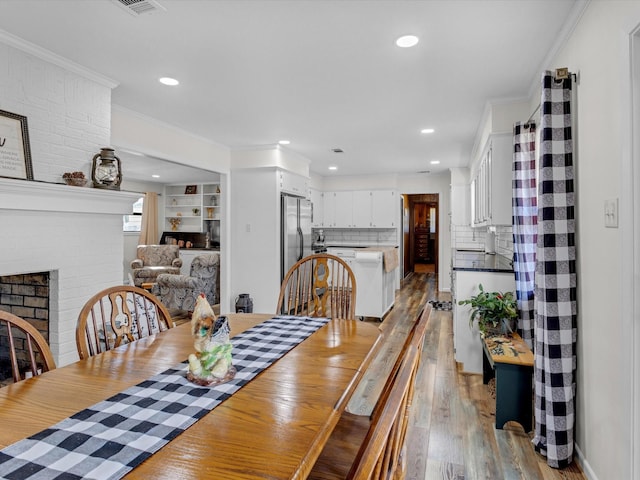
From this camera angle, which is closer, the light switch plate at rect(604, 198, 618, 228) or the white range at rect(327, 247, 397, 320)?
the light switch plate at rect(604, 198, 618, 228)

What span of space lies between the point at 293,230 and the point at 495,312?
341 centimetres

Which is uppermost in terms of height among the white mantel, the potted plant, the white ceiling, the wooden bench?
the white ceiling

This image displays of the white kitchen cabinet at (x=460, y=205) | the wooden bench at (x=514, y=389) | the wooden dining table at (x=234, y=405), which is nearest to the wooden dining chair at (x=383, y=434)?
the wooden dining table at (x=234, y=405)

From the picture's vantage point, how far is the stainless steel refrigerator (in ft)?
17.8

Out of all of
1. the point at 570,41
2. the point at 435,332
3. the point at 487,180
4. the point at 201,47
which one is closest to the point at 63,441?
the point at 201,47

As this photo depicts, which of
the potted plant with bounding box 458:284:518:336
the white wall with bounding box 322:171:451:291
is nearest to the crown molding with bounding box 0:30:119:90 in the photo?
the potted plant with bounding box 458:284:518:336

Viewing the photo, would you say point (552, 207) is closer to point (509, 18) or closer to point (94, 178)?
point (509, 18)

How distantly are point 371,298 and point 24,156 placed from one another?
3.88 metres

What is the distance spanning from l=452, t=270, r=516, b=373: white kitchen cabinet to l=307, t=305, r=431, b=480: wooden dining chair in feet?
6.81

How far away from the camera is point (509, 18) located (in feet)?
6.93

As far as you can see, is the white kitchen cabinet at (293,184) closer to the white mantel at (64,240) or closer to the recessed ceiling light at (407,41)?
the white mantel at (64,240)

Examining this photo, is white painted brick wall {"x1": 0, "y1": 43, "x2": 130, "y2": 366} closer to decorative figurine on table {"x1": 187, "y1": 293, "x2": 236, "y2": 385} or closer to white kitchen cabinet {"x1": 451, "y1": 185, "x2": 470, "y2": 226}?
decorative figurine on table {"x1": 187, "y1": 293, "x2": 236, "y2": 385}

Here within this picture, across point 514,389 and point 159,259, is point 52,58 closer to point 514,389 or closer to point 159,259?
point 514,389

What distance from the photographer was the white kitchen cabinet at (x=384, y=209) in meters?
7.70
